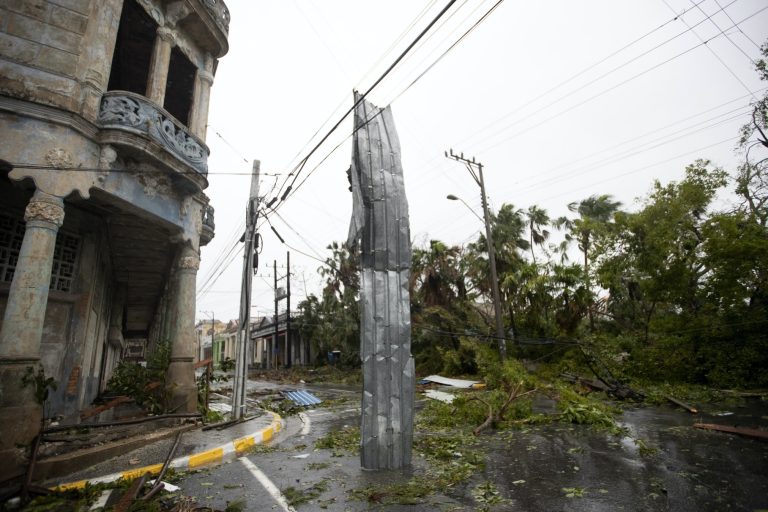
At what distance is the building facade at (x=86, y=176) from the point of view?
6.39m

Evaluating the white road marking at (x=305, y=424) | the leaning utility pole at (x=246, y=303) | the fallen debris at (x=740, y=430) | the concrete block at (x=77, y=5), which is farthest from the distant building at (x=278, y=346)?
the fallen debris at (x=740, y=430)

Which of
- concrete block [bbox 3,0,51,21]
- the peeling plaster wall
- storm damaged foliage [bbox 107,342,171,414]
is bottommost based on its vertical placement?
storm damaged foliage [bbox 107,342,171,414]

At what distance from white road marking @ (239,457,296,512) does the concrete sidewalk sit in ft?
2.02

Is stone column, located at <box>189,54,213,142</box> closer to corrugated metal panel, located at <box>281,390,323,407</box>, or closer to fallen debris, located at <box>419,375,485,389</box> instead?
corrugated metal panel, located at <box>281,390,323,407</box>

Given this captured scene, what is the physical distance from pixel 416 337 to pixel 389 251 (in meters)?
19.5

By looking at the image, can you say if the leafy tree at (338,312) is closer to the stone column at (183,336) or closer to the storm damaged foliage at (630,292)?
the storm damaged foliage at (630,292)

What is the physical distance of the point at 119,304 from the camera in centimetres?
1571

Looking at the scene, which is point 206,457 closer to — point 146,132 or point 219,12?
point 146,132

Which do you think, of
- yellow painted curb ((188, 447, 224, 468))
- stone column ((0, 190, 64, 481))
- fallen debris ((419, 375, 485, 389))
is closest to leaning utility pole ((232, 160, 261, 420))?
yellow painted curb ((188, 447, 224, 468))

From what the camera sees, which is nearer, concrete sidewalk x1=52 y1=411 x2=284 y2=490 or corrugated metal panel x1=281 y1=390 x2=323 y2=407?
concrete sidewalk x1=52 y1=411 x2=284 y2=490

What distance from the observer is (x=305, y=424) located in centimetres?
1087

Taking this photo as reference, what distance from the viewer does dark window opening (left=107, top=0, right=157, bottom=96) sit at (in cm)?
920

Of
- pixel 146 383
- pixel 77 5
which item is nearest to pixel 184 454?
pixel 146 383

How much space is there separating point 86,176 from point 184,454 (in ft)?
17.3
